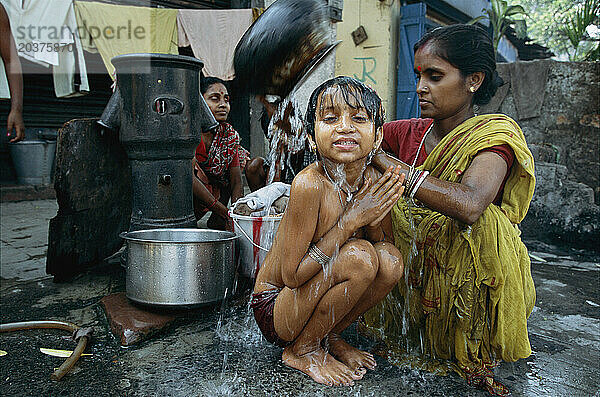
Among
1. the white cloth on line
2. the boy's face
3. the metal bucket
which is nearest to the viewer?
the boy's face

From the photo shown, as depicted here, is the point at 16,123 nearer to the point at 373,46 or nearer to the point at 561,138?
the point at 561,138

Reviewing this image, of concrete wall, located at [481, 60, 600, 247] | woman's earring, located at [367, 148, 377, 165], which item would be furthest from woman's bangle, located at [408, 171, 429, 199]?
concrete wall, located at [481, 60, 600, 247]

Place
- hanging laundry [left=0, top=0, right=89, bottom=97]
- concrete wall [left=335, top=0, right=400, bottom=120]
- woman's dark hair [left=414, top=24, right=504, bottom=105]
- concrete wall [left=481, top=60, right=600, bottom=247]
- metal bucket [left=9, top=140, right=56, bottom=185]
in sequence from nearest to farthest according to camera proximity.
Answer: woman's dark hair [left=414, top=24, right=504, bottom=105]
concrete wall [left=481, top=60, right=600, bottom=247]
hanging laundry [left=0, top=0, right=89, bottom=97]
metal bucket [left=9, top=140, right=56, bottom=185]
concrete wall [left=335, top=0, right=400, bottom=120]

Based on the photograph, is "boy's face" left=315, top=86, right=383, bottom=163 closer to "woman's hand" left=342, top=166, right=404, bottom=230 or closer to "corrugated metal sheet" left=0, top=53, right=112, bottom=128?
"woman's hand" left=342, top=166, right=404, bottom=230

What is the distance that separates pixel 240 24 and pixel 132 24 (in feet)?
4.57

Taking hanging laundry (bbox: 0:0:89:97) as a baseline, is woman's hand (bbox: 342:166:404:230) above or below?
below

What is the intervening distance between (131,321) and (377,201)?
1.49 m

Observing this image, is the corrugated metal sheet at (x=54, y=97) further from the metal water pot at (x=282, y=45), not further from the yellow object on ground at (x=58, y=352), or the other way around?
the yellow object on ground at (x=58, y=352)

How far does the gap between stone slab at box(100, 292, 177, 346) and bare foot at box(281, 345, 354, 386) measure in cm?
77

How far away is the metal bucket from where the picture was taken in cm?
636

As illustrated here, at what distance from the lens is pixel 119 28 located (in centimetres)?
557

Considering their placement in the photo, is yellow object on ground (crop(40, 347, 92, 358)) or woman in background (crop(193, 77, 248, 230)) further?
woman in background (crop(193, 77, 248, 230))

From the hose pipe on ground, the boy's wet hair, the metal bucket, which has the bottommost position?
the hose pipe on ground

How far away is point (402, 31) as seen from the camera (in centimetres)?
754
